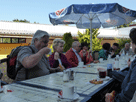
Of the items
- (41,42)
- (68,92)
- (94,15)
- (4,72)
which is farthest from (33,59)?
(94,15)

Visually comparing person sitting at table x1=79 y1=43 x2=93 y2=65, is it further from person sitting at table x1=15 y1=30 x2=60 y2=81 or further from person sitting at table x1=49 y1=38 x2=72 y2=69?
person sitting at table x1=15 y1=30 x2=60 y2=81

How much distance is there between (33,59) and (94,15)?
5.40 meters

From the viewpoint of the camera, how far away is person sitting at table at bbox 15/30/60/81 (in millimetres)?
2020

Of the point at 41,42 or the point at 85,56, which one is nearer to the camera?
the point at 41,42

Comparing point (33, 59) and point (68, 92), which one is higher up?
point (33, 59)

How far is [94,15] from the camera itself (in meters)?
6.75

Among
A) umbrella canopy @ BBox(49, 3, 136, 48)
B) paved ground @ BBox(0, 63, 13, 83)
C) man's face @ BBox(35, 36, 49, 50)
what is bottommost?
paved ground @ BBox(0, 63, 13, 83)

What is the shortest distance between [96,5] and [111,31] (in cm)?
2521

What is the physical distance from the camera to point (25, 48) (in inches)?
85.9

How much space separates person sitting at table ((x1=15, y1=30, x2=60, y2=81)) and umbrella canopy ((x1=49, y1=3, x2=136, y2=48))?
2.61 metres

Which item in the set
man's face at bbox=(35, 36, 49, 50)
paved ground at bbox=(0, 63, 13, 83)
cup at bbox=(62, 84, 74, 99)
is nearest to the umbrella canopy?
man's face at bbox=(35, 36, 49, 50)

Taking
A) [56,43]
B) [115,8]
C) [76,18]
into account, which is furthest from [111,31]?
[56,43]

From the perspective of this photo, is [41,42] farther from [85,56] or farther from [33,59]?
[85,56]

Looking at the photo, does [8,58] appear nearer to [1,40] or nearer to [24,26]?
[1,40]
